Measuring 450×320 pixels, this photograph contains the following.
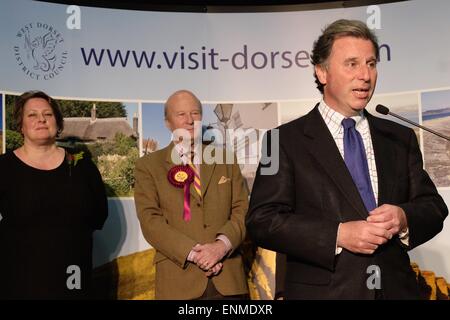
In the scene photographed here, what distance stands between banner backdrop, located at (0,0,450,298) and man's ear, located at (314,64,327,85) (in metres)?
1.85

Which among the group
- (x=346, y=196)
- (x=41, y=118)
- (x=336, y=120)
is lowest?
(x=346, y=196)

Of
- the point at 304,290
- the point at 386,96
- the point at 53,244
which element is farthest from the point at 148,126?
the point at 304,290

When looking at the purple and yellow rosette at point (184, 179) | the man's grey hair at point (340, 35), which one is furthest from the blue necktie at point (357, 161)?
the purple and yellow rosette at point (184, 179)

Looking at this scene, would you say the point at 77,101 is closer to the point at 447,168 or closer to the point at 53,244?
the point at 53,244

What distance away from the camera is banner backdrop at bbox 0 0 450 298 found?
161 inches

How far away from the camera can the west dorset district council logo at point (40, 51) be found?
4012 mm

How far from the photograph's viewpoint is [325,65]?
2352 millimetres

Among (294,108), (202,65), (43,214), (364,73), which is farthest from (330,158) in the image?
(202,65)

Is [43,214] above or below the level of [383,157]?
below

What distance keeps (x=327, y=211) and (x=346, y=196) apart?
3.0 inches

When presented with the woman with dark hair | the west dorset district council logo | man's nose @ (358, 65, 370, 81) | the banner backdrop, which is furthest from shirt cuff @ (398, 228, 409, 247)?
the west dorset district council logo

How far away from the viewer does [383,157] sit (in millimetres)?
2193

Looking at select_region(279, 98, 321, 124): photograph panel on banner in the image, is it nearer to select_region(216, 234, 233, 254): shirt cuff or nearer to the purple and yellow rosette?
the purple and yellow rosette

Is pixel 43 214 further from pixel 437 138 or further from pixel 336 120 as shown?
pixel 437 138
